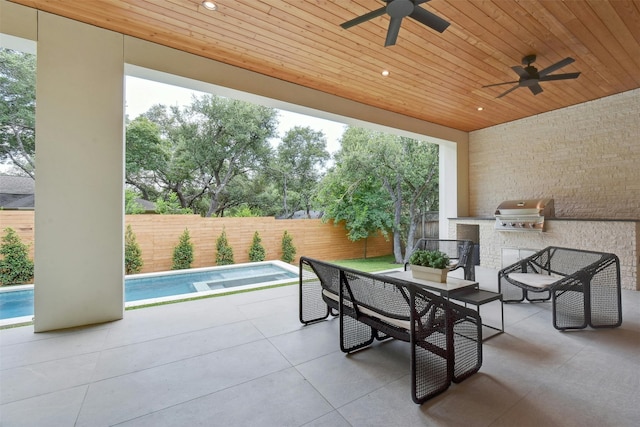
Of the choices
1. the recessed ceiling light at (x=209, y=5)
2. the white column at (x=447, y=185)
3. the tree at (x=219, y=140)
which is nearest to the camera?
the recessed ceiling light at (x=209, y=5)

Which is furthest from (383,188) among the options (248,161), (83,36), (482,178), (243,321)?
(83,36)

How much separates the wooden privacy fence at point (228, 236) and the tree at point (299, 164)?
3.63 m

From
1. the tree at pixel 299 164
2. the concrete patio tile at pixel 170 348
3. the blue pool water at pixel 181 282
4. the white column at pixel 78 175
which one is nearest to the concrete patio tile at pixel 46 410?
the concrete patio tile at pixel 170 348

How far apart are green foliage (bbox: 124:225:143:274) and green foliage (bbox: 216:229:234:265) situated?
1896 mm

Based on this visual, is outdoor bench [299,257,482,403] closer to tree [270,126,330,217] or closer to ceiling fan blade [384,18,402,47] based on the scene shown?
ceiling fan blade [384,18,402,47]

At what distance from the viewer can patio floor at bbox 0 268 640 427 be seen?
5.27 feet

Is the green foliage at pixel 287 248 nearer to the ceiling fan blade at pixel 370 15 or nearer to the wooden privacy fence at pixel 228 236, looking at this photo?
the wooden privacy fence at pixel 228 236

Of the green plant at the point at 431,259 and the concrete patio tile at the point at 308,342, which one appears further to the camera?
the green plant at the point at 431,259

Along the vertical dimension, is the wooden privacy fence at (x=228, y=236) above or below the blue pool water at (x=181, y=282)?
above

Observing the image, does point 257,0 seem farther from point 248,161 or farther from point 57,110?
point 248,161

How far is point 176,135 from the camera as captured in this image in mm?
11031

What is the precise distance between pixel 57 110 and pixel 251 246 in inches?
241

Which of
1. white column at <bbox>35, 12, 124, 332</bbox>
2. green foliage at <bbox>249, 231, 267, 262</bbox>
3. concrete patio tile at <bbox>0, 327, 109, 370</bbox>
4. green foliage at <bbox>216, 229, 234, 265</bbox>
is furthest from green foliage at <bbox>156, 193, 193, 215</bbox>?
concrete patio tile at <bbox>0, 327, 109, 370</bbox>

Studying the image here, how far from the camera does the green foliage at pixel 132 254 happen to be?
263 inches
